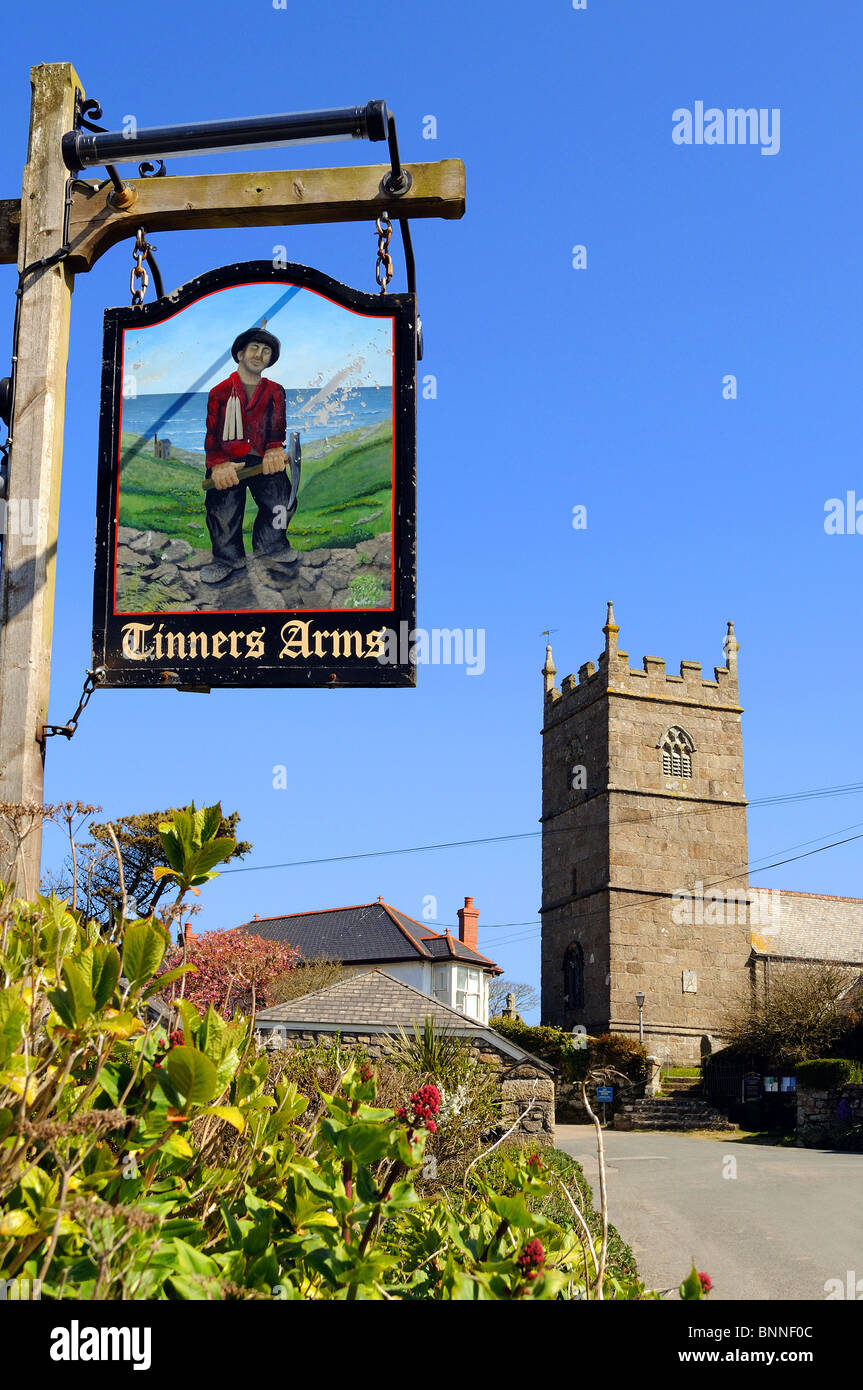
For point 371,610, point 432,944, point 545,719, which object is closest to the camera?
point 371,610

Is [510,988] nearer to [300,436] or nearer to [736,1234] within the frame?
[736,1234]

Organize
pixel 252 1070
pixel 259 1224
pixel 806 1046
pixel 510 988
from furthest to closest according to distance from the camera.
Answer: pixel 510 988
pixel 806 1046
pixel 252 1070
pixel 259 1224

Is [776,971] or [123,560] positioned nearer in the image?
[123,560]

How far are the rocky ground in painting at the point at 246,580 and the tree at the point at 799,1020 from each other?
123 ft

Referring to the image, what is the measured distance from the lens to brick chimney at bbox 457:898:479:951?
167 feet

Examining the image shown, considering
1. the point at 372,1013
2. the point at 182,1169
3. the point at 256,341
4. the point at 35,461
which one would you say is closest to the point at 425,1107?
the point at 182,1169

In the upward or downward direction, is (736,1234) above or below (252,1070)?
below

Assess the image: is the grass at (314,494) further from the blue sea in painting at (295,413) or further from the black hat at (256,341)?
the black hat at (256,341)

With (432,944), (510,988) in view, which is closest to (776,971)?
(432,944)

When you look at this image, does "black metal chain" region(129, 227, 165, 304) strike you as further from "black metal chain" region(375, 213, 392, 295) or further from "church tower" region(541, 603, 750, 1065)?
"church tower" region(541, 603, 750, 1065)

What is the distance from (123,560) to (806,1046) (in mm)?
38423

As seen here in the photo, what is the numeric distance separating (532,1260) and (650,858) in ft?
166

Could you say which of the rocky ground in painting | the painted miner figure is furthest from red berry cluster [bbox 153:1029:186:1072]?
the painted miner figure

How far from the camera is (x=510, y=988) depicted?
76.6 m
